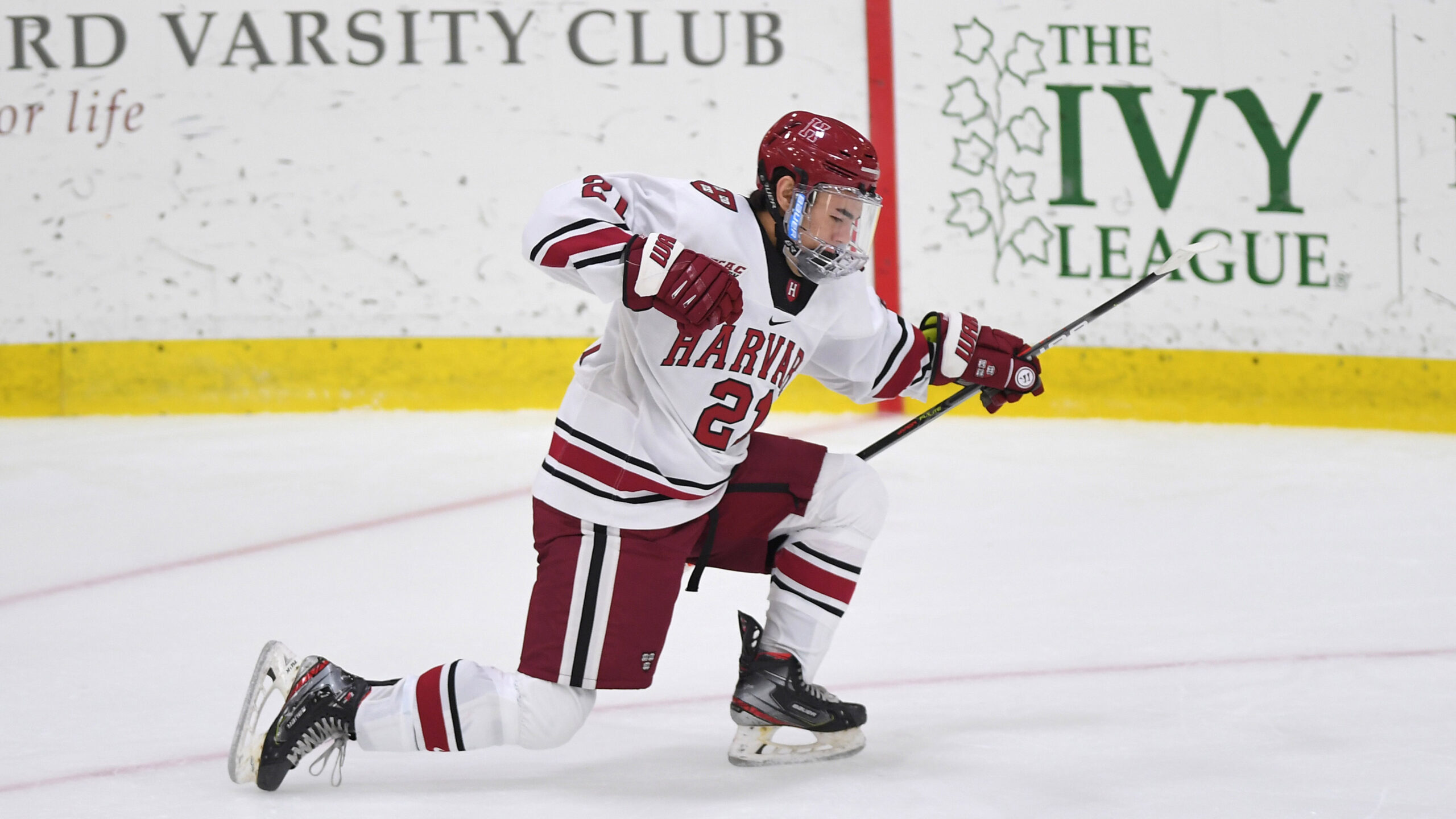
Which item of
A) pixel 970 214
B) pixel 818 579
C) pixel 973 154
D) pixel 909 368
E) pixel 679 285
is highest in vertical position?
pixel 973 154

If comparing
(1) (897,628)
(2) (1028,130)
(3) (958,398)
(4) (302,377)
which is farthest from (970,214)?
(3) (958,398)

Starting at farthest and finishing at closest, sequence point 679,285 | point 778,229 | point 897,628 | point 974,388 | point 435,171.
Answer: point 435,171 → point 897,628 → point 974,388 → point 778,229 → point 679,285

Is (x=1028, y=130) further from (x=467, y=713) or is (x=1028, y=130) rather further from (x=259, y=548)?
(x=467, y=713)

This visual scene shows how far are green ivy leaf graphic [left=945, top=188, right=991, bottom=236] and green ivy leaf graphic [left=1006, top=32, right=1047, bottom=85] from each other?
37cm

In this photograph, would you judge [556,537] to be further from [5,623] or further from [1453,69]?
[1453,69]

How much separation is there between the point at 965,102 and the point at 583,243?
10.5 ft

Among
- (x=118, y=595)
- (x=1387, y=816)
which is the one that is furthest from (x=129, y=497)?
(x=1387, y=816)

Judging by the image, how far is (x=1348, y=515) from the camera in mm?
3334

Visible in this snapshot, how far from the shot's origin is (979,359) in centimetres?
217

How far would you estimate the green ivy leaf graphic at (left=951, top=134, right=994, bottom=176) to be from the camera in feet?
15.4

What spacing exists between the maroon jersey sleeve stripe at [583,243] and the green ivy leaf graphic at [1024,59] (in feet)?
10.4

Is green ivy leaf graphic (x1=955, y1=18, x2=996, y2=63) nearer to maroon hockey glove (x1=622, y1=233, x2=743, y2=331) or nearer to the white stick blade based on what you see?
the white stick blade

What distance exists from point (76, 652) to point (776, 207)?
54.8 inches

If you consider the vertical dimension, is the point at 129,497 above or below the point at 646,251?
below
